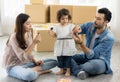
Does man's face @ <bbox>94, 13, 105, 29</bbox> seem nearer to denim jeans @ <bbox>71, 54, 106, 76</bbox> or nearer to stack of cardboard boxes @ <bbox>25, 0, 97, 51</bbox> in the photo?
denim jeans @ <bbox>71, 54, 106, 76</bbox>

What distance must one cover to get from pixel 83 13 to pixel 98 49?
1.35m

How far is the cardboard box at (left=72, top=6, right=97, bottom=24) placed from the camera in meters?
3.69

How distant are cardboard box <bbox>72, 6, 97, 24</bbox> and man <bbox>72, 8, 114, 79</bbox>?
1111mm

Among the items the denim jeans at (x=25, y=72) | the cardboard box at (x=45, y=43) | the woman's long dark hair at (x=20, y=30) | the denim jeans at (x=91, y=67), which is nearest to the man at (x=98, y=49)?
the denim jeans at (x=91, y=67)

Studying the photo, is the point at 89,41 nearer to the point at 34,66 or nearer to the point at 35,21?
the point at 34,66

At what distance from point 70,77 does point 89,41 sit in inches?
18.0

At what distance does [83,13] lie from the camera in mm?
3713

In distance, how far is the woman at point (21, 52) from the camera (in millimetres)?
2287

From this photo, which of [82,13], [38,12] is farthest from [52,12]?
[82,13]

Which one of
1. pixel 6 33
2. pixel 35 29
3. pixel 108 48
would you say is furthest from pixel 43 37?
pixel 6 33

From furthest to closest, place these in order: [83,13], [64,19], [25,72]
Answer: [83,13], [64,19], [25,72]

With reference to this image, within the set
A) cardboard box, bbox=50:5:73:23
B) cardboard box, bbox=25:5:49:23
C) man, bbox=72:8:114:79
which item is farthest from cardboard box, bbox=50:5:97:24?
man, bbox=72:8:114:79

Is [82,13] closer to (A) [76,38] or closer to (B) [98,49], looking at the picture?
(B) [98,49]

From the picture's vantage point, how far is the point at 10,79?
7.82 feet
